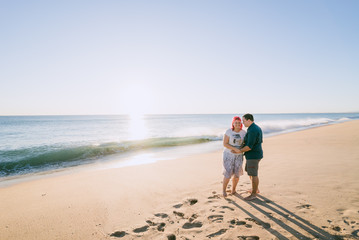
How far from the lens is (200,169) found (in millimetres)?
7730

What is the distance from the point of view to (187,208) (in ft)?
13.8

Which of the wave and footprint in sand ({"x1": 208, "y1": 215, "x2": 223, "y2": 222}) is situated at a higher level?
footprint in sand ({"x1": 208, "y1": 215, "x2": 223, "y2": 222})

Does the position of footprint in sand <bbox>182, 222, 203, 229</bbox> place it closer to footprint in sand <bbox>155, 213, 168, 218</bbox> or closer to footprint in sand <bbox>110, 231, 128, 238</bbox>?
footprint in sand <bbox>155, 213, 168, 218</bbox>

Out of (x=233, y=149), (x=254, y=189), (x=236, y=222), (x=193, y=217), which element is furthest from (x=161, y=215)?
(x=254, y=189)

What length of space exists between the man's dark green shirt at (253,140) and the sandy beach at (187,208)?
109 centimetres

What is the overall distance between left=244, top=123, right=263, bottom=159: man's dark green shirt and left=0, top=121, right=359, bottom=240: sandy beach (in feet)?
3.57

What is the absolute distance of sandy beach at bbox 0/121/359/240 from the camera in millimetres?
3314

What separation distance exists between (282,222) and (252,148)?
Result: 1604mm

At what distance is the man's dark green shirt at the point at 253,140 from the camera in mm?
4352

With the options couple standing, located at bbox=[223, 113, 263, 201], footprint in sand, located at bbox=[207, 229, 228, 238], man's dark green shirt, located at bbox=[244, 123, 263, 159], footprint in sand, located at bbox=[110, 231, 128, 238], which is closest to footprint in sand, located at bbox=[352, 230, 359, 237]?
couple standing, located at bbox=[223, 113, 263, 201]

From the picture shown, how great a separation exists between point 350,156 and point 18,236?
11.8 metres

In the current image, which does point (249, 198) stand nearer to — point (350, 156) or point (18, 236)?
point (18, 236)

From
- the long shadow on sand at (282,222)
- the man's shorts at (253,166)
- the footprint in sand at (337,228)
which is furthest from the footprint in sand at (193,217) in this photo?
the footprint in sand at (337,228)

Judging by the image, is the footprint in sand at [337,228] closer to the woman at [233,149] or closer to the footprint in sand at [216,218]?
the footprint in sand at [216,218]
